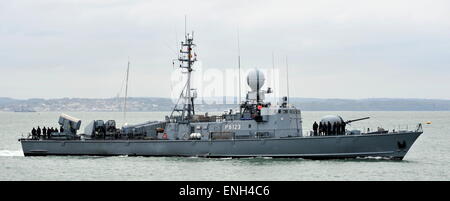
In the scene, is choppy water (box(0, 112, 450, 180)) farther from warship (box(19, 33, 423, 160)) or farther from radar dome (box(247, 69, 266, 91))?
radar dome (box(247, 69, 266, 91))

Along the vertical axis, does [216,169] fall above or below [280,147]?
below

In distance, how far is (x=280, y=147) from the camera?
40.4 metres

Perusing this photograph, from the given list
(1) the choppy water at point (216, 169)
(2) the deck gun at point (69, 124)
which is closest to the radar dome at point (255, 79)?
(1) the choppy water at point (216, 169)

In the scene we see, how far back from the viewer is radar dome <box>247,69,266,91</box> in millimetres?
42906

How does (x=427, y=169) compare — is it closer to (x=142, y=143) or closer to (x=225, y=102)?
(x=225, y=102)

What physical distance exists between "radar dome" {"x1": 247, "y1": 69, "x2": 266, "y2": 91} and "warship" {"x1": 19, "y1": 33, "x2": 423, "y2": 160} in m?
0.07

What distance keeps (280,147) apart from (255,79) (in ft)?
17.8

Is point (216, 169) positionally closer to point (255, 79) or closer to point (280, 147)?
point (280, 147)

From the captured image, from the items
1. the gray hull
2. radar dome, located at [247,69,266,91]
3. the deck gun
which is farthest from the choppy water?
radar dome, located at [247,69,266,91]

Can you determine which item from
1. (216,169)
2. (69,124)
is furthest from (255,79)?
(69,124)

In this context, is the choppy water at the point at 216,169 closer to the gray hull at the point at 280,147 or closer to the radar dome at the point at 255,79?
the gray hull at the point at 280,147

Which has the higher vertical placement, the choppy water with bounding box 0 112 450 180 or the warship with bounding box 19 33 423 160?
the warship with bounding box 19 33 423 160

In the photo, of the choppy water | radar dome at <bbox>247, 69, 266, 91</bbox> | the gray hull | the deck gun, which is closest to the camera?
the choppy water
